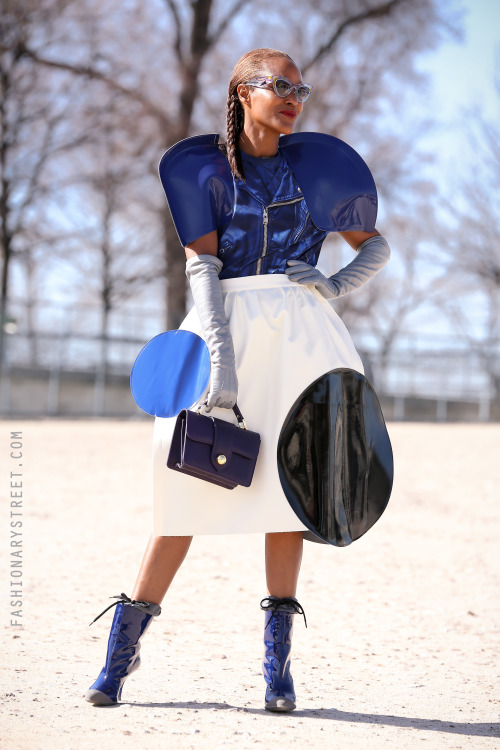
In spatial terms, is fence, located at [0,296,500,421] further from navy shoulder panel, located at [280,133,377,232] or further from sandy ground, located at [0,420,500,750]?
navy shoulder panel, located at [280,133,377,232]

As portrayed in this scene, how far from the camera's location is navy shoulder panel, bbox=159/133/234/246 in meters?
2.71

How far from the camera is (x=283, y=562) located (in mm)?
2732

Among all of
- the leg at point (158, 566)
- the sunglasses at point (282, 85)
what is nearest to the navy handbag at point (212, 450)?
the leg at point (158, 566)

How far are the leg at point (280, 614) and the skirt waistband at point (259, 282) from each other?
2.29 feet

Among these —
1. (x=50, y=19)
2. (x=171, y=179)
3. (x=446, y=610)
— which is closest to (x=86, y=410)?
(x=50, y=19)

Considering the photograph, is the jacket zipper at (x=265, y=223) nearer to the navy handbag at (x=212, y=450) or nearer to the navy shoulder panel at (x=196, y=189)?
the navy shoulder panel at (x=196, y=189)

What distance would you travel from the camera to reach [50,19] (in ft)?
57.6

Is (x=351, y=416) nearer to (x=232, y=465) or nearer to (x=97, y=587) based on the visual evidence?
(x=232, y=465)

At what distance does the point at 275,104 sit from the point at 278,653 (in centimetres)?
153

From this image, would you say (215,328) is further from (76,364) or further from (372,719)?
(76,364)

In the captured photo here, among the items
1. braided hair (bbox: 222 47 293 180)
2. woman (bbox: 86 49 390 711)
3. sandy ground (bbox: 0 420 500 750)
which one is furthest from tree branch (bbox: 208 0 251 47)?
woman (bbox: 86 49 390 711)

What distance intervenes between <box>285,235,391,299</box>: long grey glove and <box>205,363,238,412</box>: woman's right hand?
1.12ft

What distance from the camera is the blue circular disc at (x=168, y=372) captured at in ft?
8.80

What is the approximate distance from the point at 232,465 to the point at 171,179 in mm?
837
